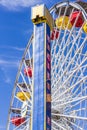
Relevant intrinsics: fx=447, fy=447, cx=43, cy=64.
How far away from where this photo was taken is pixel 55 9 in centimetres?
3148

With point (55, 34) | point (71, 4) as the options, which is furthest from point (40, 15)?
point (71, 4)

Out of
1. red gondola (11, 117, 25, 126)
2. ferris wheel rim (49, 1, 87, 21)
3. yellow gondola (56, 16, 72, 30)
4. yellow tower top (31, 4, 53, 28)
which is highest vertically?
ferris wheel rim (49, 1, 87, 21)

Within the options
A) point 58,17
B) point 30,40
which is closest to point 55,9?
point 58,17

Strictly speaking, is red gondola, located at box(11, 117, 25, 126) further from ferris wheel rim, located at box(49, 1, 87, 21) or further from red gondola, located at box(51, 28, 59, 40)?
ferris wheel rim, located at box(49, 1, 87, 21)

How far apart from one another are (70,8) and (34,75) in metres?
7.62

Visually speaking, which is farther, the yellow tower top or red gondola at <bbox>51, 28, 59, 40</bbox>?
red gondola at <bbox>51, 28, 59, 40</bbox>

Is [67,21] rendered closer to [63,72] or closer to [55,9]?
[55,9]

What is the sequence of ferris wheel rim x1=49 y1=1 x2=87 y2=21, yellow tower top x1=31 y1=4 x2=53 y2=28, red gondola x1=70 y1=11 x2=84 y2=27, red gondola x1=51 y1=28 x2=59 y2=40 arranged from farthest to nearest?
red gondola x1=51 y1=28 x2=59 y2=40
red gondola x1=70 y1=11 x2=84 y2=27
ferris wheel rim x1=49 y1=1 x2=87 y2=21
yellow tower top x1=31 y1=4 x2=53 y2=28

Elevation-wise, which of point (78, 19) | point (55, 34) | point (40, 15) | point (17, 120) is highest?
point (78, 19)

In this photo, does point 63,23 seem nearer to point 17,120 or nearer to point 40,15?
point 40,15

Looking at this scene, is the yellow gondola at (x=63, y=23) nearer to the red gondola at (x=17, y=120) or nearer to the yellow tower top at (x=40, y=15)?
the yellow tower top at (x=40, y=15)

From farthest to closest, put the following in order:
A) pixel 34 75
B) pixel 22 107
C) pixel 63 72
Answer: pixel 22 107, pixel 63 72, pixel 34 75

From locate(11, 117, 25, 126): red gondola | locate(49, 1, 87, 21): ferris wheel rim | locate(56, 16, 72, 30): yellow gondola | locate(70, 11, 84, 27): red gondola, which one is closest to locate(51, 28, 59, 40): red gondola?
locate(56, 16, 72, 30): yellow gondola

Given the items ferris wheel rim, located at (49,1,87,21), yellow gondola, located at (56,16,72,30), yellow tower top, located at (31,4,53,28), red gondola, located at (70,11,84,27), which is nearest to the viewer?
yellow tower top, located at (31,4,53,28)
